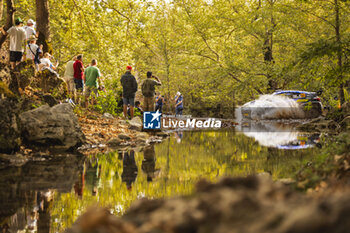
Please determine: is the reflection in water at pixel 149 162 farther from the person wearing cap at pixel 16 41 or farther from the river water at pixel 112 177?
the person wearing cap at pixel 16 41

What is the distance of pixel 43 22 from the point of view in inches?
723

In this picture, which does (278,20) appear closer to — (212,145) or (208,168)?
(212,145)

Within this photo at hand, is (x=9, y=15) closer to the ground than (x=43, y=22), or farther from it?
closer to the ground

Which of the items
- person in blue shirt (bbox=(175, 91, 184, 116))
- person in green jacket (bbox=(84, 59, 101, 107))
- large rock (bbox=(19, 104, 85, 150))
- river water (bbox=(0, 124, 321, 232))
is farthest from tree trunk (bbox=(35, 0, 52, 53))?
person in blue shirt (bbox=(175, 91, 184, 116))

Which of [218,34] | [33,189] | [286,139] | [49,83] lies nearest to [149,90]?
[49,83]

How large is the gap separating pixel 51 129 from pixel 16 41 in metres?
5.60

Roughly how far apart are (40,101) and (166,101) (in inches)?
1176

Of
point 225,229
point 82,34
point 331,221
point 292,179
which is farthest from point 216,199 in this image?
point 82,34

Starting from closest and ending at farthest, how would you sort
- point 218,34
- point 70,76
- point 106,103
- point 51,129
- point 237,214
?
point 237,214
point 51,129
point 70,76
point 106,103
point 218,34

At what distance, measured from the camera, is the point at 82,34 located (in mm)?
18984

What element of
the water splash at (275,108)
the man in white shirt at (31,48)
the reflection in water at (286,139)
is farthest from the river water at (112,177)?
the water splash at (275,108)

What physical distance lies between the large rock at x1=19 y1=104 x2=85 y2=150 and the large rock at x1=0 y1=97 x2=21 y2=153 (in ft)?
2.71

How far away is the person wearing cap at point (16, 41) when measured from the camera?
47.2 ft

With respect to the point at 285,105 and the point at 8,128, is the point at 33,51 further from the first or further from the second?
the point at 285,105
